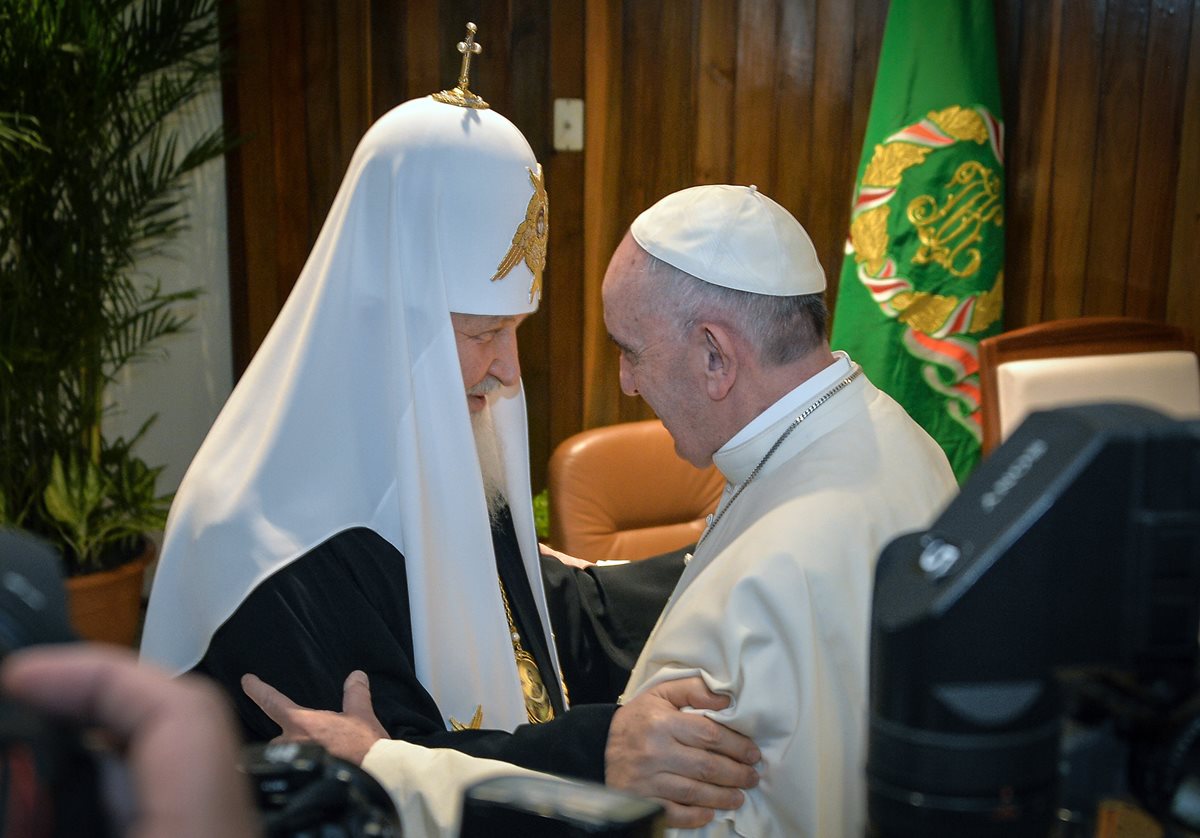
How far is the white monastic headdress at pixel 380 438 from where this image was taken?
6.17 ft

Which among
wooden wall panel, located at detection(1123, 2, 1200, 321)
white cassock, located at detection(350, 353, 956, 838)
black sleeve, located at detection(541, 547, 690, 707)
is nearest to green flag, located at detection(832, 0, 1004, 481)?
wooden wall panel, located at detection(1123, 2, 1200, 321)

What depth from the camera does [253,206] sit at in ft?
16.6

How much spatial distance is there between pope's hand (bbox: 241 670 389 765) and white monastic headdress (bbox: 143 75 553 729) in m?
0.14

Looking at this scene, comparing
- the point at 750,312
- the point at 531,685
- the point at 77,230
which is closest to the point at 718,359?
the point at 750,312

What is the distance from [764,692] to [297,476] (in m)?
0.80

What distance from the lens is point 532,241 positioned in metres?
2.16

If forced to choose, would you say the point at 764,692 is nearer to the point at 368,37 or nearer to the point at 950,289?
Answer: the point at 950,289

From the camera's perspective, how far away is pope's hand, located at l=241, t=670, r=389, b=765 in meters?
1.72

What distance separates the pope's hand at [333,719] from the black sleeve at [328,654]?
3 centimetres

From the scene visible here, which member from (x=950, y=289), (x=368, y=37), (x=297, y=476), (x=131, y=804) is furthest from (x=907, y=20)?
(x=131, y=804)

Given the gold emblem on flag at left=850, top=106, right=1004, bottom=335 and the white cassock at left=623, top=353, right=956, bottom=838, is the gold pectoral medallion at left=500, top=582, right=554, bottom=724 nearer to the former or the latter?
the white cassock at left=623, top=353, right=956, bottom=838

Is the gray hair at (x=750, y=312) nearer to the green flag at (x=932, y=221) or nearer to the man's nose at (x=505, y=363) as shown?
the man's nose at (x=505, y=363)

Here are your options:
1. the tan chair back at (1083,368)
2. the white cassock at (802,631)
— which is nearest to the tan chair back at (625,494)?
the tan chair back at (1083,368)

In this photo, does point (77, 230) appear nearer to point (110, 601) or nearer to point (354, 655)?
point (110, 601)
